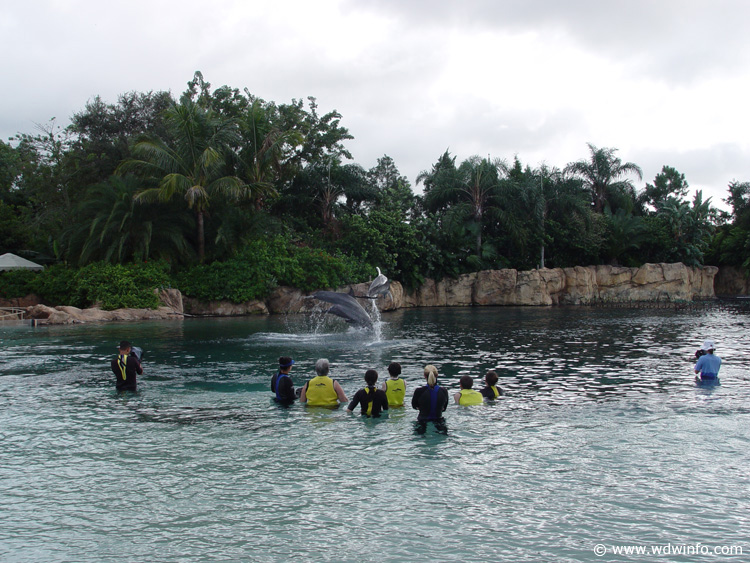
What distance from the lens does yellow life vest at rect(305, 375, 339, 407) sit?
33.0 ft

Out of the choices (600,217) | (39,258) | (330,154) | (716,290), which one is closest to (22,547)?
(39,258)

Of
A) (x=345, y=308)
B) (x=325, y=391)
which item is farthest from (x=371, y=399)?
(x=345, y=308)

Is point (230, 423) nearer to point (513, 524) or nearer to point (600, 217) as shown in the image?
point (513, 524)

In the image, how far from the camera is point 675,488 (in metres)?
6.64

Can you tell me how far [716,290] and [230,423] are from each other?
2289 inches

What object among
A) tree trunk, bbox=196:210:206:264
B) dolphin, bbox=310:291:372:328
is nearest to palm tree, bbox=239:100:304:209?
tree trunk, bbox=196:210:206:264

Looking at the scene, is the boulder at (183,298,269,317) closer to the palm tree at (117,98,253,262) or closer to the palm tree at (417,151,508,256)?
the palm tree at (117,98,253,262)

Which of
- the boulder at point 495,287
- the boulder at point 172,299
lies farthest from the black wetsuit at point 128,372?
the boulder at point 495,287

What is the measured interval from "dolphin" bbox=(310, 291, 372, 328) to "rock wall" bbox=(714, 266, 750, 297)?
46743 mm

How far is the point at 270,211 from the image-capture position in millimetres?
41281

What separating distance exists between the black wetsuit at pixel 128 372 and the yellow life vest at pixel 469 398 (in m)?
5.84

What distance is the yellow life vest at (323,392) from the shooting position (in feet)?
33.0

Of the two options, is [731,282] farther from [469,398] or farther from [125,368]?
[125,368]

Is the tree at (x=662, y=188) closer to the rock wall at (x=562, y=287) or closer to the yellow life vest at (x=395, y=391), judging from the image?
the rock wall at (x=562, y=287)
